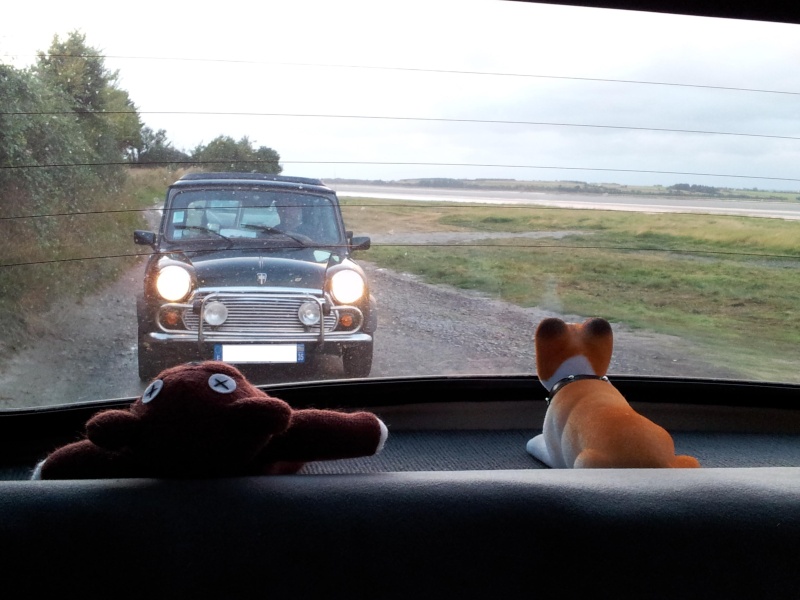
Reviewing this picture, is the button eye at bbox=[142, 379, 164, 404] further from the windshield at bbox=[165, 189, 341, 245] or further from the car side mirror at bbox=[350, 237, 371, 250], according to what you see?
the car side mirror at bbox=[350, 237, 371, 250]

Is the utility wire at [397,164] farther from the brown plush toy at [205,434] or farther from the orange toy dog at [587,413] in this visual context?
the brown plush toy at [205,434]

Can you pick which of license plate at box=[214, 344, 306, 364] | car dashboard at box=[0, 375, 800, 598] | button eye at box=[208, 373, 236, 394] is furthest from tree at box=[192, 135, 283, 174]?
car dashboard at box=[0, 375, 800, 598]

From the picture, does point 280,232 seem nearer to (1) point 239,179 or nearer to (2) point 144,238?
(1) point 239,179

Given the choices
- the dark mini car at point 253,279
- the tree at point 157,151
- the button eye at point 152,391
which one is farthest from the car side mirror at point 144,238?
the button eye at point 152,391

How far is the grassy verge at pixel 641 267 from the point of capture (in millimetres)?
3070

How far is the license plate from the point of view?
9.52 ft

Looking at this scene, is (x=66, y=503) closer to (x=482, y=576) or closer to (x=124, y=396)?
(x=482, y=576)

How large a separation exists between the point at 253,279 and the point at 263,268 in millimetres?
66

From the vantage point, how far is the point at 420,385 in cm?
295

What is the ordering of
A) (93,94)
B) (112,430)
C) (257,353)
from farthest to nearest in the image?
(257,353) → (93,94) → (112,430)

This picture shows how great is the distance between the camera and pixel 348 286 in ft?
10.5

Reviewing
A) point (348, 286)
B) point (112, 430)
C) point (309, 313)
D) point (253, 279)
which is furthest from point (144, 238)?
point (112, 430)

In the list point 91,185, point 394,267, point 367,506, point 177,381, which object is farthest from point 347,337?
point 367,506

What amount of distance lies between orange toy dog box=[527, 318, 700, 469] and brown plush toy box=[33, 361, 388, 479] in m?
0.79
